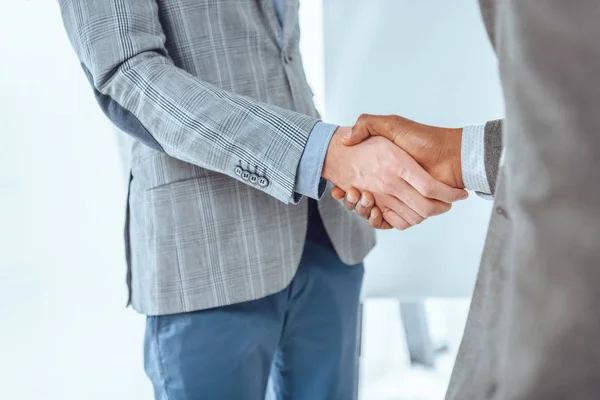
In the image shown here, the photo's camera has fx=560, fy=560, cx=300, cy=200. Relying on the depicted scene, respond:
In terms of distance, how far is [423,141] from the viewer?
812 millimetres

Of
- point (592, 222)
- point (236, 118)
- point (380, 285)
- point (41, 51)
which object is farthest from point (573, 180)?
point (380, 285)

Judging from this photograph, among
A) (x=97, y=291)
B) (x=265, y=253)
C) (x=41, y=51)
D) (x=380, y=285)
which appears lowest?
(x=380, y=285)

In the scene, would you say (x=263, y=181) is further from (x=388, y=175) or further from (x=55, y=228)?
(x=55, y=228)

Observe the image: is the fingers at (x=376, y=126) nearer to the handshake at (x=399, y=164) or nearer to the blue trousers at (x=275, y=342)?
the handshake at (x=399, y=164)

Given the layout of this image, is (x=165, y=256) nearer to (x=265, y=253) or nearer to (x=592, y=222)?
(x=265, y=253)

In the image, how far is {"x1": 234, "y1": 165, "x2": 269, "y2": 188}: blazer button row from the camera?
0.77m

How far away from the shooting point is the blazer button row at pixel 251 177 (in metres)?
0.77

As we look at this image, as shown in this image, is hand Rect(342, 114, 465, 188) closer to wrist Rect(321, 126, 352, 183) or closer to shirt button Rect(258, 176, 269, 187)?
wrist Rect(321, 126, 352, 183)

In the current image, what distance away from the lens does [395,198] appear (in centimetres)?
86

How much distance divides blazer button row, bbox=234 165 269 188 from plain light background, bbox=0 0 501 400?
551 millimetres

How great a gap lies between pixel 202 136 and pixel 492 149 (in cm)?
39

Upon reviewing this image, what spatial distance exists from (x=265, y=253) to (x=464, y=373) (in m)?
0.45

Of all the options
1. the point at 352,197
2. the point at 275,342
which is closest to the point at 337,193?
the point at 352,197

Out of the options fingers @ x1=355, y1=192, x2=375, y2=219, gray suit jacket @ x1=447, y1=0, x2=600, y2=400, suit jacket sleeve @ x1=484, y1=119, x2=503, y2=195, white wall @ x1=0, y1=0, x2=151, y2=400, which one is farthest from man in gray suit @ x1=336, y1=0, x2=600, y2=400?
white wall @ x1=0, y1=0, x2=151, y2=400
